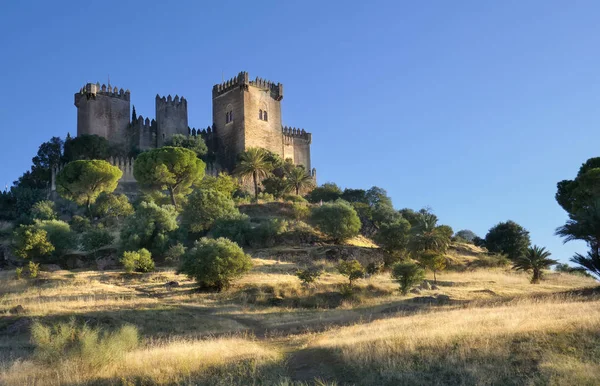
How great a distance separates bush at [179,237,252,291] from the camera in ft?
78.5

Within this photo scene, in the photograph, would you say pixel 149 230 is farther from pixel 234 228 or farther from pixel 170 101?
pixel 170 101

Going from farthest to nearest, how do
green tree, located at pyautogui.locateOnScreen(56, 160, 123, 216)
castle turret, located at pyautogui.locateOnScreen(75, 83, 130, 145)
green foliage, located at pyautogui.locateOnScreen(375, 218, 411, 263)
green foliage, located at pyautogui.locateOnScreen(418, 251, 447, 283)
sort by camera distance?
castle turret, located at pyautogui.locateOnScreen(75, 83, 130, 145), green tree, located at pyautogui.locateOnScreen(56, 160, 123, 216), green foliage, located at pyautogui.locateOnScreen(375, 218, 411, 263), green foliage, located at pyautogui.locateOnScreen(418, 251, 447, 283)

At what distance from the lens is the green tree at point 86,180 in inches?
1757

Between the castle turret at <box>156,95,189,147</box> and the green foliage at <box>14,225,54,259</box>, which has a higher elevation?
the castle turret at <box>156,95,189,147</box>

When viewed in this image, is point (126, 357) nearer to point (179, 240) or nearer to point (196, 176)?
point (179, 240)

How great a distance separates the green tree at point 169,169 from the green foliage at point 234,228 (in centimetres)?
779

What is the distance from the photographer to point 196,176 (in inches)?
1804

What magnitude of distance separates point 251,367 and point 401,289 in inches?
659

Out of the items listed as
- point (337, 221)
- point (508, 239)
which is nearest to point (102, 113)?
point (337, 221)

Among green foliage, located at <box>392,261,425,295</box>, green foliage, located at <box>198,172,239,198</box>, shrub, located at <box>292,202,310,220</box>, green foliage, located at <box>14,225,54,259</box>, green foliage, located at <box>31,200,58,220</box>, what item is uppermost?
green foliage, located at <box>198,172,239,198</box>

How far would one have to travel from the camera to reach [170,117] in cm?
6206

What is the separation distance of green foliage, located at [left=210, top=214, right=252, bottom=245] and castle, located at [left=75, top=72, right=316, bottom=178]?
20690 mm

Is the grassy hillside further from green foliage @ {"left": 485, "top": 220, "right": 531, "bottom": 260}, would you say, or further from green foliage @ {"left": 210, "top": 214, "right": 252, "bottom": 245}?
green foliage @ {"left": 485, "top": 220, "right": 531, "bottom": 260}

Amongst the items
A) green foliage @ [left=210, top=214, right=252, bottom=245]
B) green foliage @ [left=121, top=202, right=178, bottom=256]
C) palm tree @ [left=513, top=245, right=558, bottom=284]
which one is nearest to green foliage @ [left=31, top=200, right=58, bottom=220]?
green foliage @ [left=121, top=202, right=178, bottom=256]
